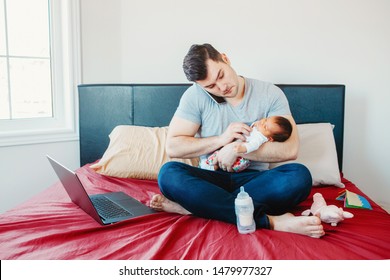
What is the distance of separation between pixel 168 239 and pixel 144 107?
1316 millimetres

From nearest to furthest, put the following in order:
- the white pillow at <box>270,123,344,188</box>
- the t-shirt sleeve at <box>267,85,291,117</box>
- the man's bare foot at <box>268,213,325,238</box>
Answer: the man's bare foot at <box>268,213,325,238</box> → the t-shirt sleeve at <box>267,85,291,117</box> → the white pillow at <box>270,123,344,188</box>

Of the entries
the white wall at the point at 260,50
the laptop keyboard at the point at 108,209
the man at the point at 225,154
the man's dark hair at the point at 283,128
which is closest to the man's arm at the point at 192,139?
the man at the point at 225,154

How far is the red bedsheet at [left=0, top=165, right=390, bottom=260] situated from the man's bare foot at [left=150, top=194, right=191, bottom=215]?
0.03 meters

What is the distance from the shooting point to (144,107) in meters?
2.45

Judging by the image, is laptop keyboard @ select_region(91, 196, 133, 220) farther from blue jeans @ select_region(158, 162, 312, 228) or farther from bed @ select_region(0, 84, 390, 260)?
blue jeans @ select_region(158, 162, 312, 228)

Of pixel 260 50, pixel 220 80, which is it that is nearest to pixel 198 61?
pixel 220 80

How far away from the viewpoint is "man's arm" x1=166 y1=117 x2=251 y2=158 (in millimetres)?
1581

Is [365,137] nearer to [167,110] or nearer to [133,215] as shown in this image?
[167,110]

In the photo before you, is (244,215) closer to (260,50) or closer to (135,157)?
(135,157)

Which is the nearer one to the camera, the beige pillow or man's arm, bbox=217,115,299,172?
man's arm, bbox=217,115,299,172

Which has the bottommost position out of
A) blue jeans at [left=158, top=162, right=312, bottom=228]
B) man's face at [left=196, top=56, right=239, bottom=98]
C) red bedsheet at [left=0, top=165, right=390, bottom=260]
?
red bedsheet at [left=0, top=165, right=390, bottom=260]

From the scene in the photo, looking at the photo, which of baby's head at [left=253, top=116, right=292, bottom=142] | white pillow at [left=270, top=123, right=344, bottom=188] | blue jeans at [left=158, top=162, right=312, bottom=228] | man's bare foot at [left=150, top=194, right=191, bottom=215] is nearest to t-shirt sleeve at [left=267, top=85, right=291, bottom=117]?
baby's head at [left=253, top=116, right=292, bottom=142]

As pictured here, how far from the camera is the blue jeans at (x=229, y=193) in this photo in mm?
1406
